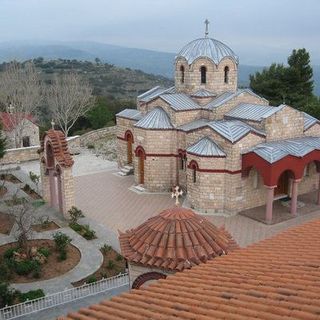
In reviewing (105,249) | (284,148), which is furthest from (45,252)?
(284,148)

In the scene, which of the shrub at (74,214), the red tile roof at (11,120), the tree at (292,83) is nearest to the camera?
the shrub at (74,214)

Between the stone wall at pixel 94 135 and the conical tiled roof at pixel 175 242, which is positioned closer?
the conical tiled roof at pixel 175 242

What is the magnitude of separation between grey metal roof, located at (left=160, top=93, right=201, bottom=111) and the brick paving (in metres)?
4.36

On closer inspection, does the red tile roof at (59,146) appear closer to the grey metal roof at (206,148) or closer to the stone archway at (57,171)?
the stone archway at (57,171)

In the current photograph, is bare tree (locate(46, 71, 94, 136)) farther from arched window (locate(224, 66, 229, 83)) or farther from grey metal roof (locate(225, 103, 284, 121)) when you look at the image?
grey metal roof (locate(225, 103, 284, 121))

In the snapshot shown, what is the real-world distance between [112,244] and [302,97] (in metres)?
23.8

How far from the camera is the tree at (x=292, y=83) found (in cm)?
3444

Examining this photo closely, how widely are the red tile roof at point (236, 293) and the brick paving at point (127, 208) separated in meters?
9.46

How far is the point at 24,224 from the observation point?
16.5 metres

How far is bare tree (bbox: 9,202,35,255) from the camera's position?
49.4 feet

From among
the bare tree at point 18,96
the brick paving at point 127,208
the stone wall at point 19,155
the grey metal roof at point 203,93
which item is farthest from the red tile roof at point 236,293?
the bare tree at point 18,96

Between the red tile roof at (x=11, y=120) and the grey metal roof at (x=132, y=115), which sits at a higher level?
the grey metal roof at (x=132, y=115)

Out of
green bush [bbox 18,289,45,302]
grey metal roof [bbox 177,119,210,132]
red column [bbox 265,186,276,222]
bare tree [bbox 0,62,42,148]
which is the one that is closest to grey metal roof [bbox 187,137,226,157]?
grey metal roof [bbox 177,119,210,132]

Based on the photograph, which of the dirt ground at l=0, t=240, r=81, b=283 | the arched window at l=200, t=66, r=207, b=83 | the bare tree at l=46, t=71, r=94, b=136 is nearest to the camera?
the dirt ground at l=0, t=240, r=81, b=283
